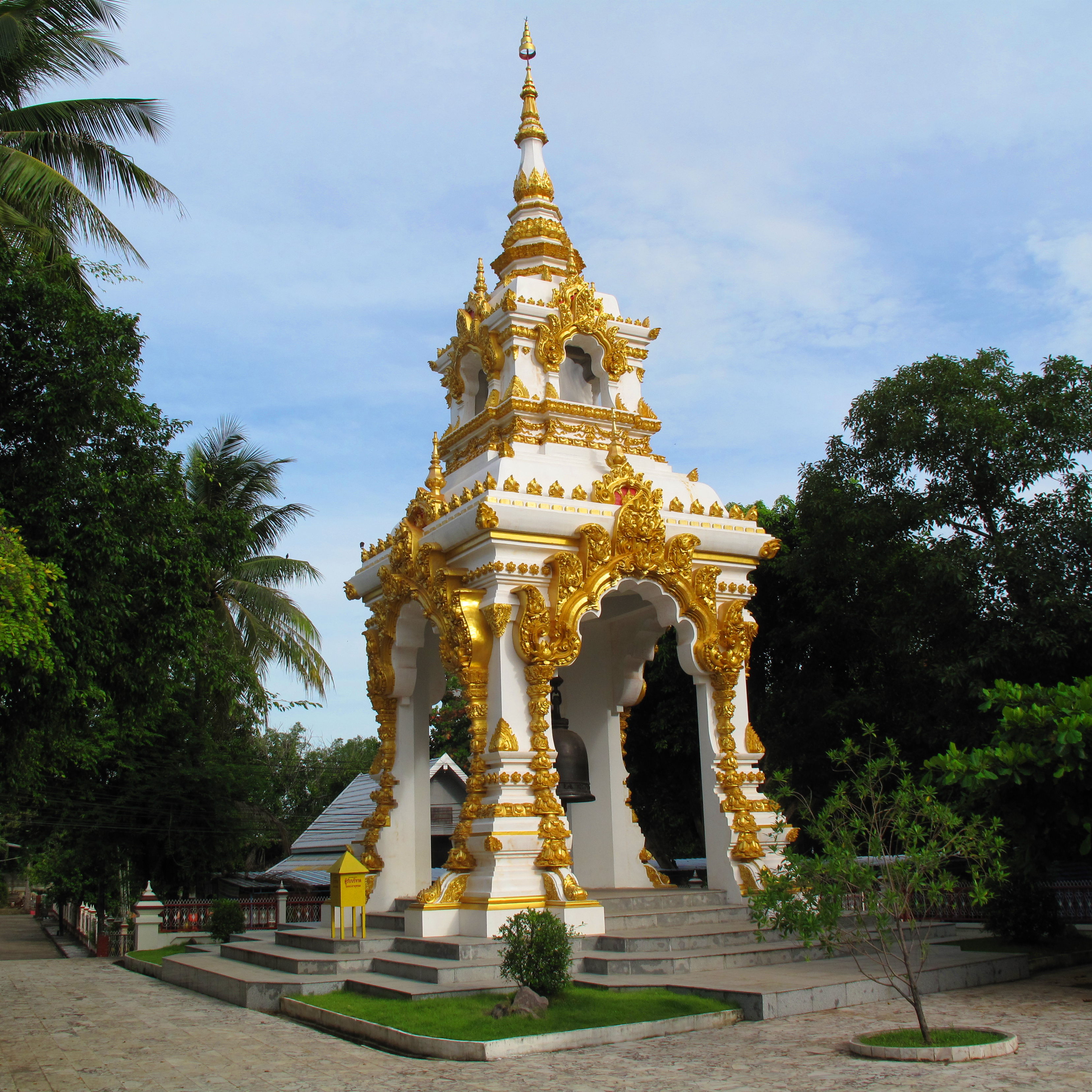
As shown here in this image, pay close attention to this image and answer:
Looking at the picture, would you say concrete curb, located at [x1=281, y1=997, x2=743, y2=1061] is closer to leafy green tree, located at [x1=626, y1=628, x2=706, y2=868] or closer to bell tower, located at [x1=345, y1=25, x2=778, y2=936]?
bell tower, located at [x1=345, y1=25, x2=778, y2=936]

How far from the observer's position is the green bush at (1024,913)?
36.8 ft

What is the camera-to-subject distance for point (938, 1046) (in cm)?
646

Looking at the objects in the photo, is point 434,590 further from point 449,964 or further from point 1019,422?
point 1019,422

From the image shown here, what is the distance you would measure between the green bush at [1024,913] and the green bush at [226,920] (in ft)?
35.3

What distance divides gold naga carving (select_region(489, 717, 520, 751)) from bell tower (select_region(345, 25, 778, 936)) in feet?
0.07

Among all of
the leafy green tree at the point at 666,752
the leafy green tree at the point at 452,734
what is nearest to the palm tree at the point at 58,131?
the leafy green tree at the point at 666,752

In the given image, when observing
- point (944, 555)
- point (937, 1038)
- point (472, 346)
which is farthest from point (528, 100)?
point (937, 1038)

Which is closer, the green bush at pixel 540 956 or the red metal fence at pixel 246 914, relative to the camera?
the green bush at pixel 540 956

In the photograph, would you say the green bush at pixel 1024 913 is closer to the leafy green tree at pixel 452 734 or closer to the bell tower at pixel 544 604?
the bell tower at pixel 544 604

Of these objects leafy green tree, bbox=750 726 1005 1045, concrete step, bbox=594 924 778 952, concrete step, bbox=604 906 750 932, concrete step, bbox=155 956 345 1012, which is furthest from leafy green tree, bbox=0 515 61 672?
concrete step, bbox=604 906 750 932

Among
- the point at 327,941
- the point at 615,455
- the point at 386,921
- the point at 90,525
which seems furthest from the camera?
the point at 615,455

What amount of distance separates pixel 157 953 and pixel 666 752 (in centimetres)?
931

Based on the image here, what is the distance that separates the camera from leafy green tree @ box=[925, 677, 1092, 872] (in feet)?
27.6

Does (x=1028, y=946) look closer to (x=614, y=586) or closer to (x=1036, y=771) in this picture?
(x=1036, y=771)
